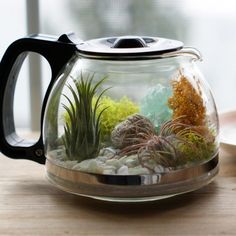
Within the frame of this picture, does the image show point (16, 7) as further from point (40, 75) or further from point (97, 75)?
point (97, 75)

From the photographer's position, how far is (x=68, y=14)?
1.29m

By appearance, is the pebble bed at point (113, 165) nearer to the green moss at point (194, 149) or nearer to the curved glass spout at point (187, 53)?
the green moss at point (194, 149)

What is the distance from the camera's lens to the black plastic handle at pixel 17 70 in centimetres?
84

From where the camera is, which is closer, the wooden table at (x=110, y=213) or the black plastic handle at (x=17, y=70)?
the wooden table at (x=110, y=213)

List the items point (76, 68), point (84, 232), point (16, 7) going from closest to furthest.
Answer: point (84, 232)
point (76, 68)
point (16, 7)

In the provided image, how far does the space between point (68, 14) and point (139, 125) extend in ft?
1.87

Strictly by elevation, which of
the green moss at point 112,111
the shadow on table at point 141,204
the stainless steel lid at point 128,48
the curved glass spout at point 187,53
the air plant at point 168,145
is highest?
the stainless steel lid at point 128,48

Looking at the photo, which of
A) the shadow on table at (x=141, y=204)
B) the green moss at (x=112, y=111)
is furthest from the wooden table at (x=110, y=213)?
the green moss at (x=112, y=111)

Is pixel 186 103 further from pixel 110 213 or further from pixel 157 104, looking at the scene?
pixel 110 213

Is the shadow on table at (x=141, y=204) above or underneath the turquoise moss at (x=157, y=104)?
underneath

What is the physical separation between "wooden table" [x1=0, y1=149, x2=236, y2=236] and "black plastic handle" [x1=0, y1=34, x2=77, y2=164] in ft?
0.17

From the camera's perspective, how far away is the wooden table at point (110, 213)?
0.73m

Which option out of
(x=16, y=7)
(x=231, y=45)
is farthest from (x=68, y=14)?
(x=231, y=45)

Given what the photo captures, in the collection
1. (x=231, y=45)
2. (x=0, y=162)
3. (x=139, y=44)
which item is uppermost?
(x=139, y=44)
